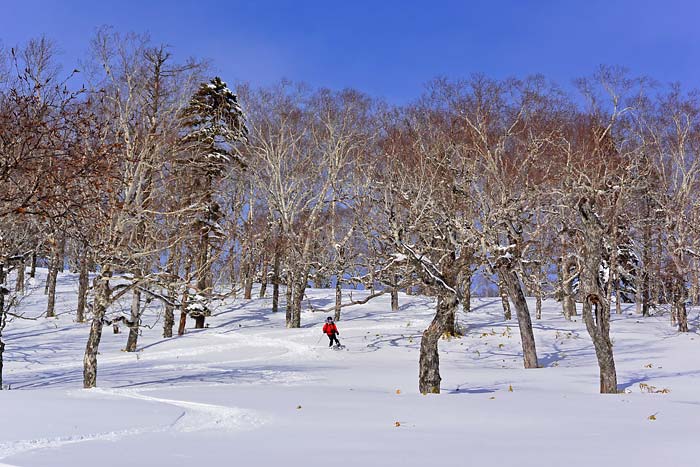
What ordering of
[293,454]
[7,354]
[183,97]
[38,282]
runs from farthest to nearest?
1. [38,282]
2. [7,354]
3. [183,97]
4. [293,454]

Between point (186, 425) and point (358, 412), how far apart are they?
8.28ft

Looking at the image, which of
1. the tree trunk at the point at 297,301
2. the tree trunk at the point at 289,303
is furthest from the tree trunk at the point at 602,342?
the tree trunk at the point at 289,303

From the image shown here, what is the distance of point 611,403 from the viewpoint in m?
10.2

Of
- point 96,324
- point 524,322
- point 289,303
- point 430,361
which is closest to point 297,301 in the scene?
point 289,303

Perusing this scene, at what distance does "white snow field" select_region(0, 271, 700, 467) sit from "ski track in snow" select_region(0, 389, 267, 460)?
27mm

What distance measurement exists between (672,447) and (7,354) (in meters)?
25.5

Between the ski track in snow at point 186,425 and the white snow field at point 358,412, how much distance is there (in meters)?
0.03

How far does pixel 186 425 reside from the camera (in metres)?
7.46

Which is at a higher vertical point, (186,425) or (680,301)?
(680,301)

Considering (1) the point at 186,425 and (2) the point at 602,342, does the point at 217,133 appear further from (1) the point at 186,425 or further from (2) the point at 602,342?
(1) the point at 186,425

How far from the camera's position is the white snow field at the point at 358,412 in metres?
5.82

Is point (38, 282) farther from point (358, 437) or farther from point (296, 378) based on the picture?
point (358, 437)

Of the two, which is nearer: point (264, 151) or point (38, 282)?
point (264, 151)

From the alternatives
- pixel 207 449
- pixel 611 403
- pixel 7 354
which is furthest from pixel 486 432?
pixel 7 354
